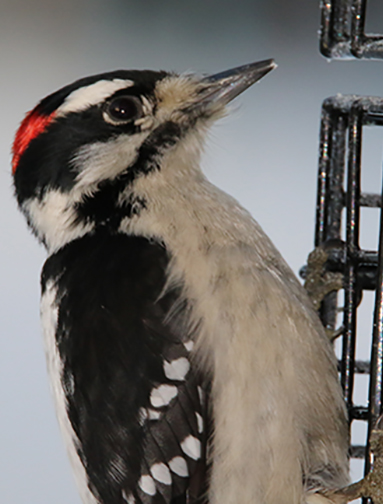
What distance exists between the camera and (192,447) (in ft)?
3.87

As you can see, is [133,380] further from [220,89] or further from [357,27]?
[357,27]

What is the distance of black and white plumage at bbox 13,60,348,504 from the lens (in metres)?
1.18

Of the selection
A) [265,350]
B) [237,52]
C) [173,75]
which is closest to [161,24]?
[237,52]

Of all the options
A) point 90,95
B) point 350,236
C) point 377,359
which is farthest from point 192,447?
point 90,95

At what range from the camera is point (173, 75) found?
135cm

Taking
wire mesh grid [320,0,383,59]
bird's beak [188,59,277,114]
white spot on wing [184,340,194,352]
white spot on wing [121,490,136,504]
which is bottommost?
white spot on wing [121,490,136,504]

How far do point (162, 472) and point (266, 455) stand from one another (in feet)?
0.48

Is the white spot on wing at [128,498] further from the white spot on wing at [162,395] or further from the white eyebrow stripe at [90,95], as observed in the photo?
the white eyebrow stripe at [90,95]

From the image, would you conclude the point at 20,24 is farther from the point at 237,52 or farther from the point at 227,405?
the point at 227,405

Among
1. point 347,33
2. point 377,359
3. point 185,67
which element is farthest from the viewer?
point 185,67

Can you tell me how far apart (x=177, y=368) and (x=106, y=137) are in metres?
0.36

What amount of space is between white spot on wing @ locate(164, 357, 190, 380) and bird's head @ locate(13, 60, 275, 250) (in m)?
0.23

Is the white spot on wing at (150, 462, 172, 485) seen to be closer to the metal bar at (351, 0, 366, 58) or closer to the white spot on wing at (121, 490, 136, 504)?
the white spot on wing at (121, 490, 136, 504)

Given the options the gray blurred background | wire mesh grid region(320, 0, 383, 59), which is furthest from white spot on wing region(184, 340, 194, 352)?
the gray blurred background
